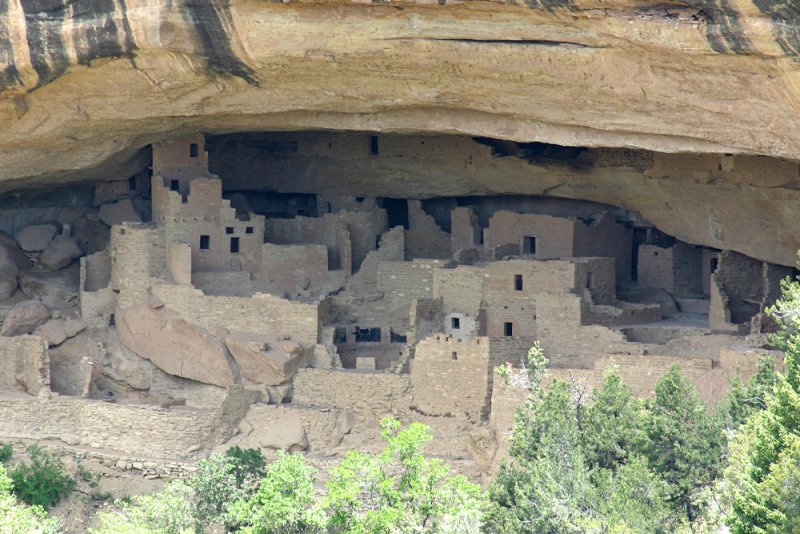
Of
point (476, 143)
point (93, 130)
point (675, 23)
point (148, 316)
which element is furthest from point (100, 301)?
point (675, 23)

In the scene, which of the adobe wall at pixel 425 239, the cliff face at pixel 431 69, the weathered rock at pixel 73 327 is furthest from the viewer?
the adobe wall at pixel 425 239

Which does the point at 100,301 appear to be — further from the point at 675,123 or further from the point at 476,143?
the point at 675,123

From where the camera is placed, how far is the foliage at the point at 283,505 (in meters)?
20.7

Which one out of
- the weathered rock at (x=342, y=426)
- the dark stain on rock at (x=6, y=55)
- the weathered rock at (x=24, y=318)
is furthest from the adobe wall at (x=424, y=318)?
the dark stain on rock at (x=6, y=55)

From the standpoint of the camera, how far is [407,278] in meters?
26.6

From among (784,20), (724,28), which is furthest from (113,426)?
(784,20)

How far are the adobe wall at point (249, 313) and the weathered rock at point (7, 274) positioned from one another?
3105 millimetres

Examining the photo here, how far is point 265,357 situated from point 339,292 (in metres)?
2.06

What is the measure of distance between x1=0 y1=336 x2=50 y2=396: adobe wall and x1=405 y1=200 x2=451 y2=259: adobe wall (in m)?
5.99

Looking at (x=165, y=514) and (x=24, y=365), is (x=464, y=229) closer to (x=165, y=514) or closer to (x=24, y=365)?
(x=24, y=365)

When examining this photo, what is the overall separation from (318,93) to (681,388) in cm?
580

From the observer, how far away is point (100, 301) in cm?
2725

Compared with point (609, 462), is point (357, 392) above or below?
below

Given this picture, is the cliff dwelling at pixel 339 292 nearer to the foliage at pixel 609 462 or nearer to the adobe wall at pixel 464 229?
the adobe wall at pixel 464 229
